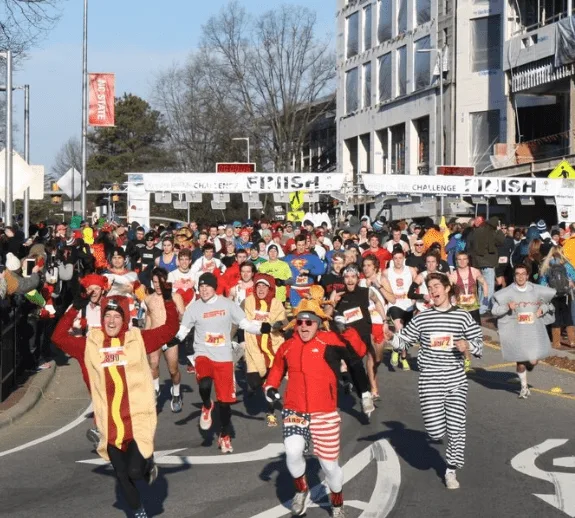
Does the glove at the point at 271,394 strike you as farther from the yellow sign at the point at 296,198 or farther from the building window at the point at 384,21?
the building window at the point at 384,21

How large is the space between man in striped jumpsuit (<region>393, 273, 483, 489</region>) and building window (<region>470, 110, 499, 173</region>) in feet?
137

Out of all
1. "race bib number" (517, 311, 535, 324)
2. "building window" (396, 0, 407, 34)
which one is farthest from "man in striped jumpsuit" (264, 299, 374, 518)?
"building window" (396, 0, 407, 34)

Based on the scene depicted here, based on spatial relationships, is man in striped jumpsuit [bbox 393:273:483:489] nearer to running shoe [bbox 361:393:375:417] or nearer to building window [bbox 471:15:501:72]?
running shoe [bbox 361:393:375:417]

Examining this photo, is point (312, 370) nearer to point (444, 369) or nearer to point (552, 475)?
point (444, 369)

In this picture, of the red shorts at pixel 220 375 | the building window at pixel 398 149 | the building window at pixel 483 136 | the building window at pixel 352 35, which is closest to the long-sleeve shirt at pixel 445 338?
the red shorts at pixel 220 375

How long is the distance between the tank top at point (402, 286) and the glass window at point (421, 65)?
135ft

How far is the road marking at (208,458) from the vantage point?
10969 millimetres

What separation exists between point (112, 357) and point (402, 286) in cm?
866

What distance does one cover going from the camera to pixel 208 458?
11164 millimetres

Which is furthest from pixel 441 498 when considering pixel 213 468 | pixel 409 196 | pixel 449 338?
pixel 409 196

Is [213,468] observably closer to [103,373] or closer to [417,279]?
[103,373]

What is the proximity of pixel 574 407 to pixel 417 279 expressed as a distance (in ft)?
10.3

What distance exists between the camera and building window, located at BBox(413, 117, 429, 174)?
57.7m

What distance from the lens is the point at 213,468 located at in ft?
35.0
